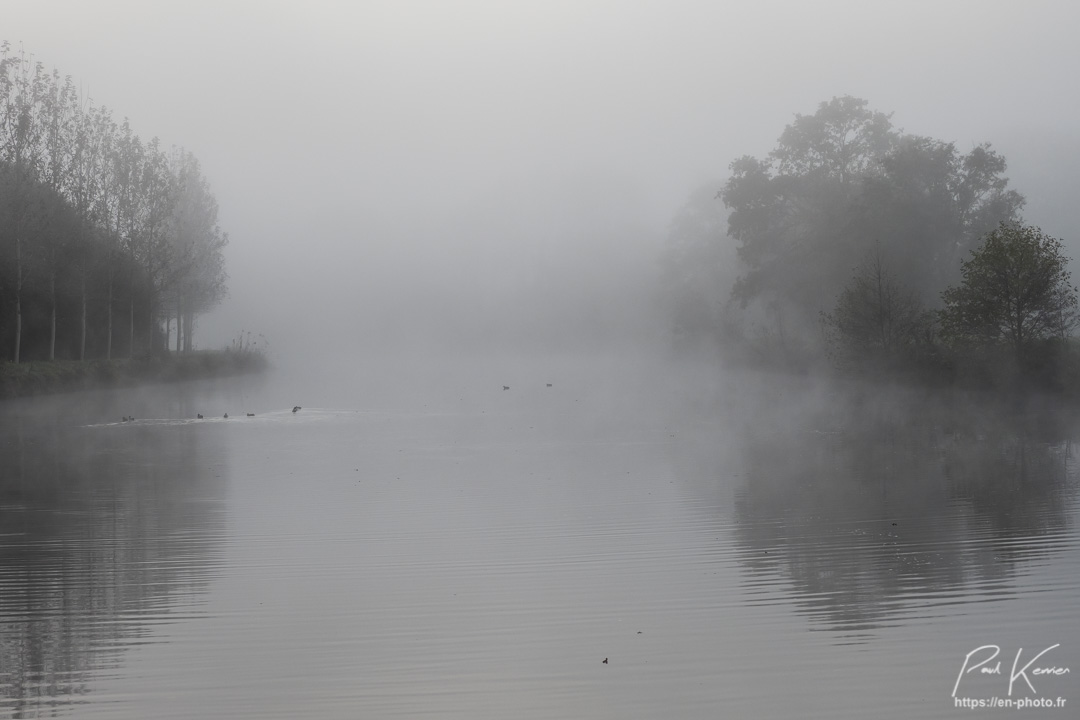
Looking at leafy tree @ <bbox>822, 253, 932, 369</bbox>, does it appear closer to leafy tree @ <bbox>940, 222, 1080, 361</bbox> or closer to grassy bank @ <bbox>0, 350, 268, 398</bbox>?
leafy tree @ <bbox>940, 222, 1080, 361</bbox>

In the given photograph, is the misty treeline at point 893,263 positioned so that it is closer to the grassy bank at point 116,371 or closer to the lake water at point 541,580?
the lake water at point 541,580

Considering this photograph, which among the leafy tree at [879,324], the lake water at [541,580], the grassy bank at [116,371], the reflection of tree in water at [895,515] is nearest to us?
the lake water at [541,580]

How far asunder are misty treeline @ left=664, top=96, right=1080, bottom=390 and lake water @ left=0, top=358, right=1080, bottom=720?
12021 millimetres

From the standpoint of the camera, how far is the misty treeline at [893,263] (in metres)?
31.7

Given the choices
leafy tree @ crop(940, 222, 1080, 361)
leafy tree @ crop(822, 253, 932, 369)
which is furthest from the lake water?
leafy tree @ crop(822, 253, 932, 369)

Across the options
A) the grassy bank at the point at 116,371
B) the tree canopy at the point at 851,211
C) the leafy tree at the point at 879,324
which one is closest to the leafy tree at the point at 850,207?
the tree canopy at the point at 851,211

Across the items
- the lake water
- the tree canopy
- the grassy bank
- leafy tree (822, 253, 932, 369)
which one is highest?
the tree canopy

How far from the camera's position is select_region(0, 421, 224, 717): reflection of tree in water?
686 centimetres

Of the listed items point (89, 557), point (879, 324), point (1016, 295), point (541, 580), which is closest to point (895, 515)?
point (541, 580)

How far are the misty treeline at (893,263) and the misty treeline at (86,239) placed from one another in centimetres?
2790

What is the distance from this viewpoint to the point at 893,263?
149 feet

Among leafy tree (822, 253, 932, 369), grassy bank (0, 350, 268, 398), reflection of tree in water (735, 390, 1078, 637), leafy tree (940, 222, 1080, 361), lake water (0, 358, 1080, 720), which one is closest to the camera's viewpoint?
lake water (0, 358, 1080, 720)

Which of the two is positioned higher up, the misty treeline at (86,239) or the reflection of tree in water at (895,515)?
the misty treeline at (86,239)

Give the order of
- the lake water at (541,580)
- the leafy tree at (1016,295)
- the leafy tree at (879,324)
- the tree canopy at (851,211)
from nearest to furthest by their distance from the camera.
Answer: the lake water at (541,580)
the leafy tree at (1016,295)
the leafy tree at (879,324)
the tree canopy at (851,211)
